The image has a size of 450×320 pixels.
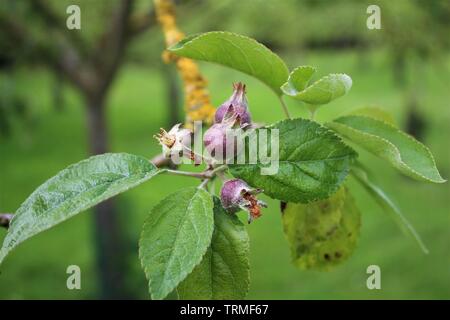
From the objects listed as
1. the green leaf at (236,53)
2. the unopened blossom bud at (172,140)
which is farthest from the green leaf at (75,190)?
the green leaf at (236,53)

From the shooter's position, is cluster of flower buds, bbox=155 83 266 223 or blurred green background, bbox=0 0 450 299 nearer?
cluster of flower buds, bbox=155 83 266 223

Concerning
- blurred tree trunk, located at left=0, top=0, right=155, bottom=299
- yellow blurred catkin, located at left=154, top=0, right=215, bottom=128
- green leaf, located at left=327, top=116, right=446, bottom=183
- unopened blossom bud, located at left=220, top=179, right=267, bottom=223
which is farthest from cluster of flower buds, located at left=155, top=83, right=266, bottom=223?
blurred tree trunk, located at left=0, top=0, right=155, bottom=299

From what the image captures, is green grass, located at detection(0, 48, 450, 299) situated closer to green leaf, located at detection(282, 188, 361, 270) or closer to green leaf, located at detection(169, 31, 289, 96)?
green leaf, located at detection(282, 188, 361, 270)

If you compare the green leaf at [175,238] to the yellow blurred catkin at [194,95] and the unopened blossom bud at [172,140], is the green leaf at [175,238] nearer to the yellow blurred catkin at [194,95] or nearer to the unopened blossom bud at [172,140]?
the unopened blossom bud at [172,140]

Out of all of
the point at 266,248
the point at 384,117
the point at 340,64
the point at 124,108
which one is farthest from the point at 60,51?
the point at 340,64

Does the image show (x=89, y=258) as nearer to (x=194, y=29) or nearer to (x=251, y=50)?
(x=194, y=29)
